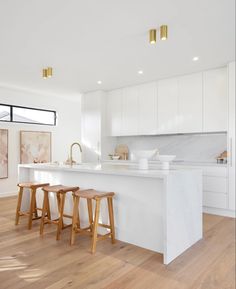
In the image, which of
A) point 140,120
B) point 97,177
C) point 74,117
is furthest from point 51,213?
point 74,117

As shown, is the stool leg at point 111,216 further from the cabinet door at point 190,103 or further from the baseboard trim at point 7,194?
the baseboard trim at point 7,194

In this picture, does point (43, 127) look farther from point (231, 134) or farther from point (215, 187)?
point (231, 134)

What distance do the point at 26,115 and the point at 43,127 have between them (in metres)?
0.55

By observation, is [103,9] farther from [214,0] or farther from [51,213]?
[51,213]

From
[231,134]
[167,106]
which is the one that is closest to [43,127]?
[167,106]

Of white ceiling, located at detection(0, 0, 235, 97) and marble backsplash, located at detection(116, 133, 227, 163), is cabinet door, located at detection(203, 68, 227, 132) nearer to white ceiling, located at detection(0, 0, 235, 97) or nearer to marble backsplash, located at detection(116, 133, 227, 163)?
white ceiling, located at detection(0, 0, 235, 97)

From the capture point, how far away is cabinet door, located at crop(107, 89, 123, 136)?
594 centimetres

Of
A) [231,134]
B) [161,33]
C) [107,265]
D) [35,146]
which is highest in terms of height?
[161,33]

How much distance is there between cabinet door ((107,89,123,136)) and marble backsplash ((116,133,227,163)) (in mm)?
618

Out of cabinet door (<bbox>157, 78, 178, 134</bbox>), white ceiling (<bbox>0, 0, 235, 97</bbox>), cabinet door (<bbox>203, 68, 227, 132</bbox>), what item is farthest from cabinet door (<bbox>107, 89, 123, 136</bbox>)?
cabinet door (<bbox>203, 68, 227, 132</bbox>)

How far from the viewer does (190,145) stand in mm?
5121

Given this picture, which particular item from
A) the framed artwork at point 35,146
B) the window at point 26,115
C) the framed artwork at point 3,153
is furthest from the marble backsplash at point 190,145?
the framed artwork at point 3,153

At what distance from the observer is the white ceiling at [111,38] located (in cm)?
253

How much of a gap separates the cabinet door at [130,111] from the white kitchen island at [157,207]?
2666 millimetres
